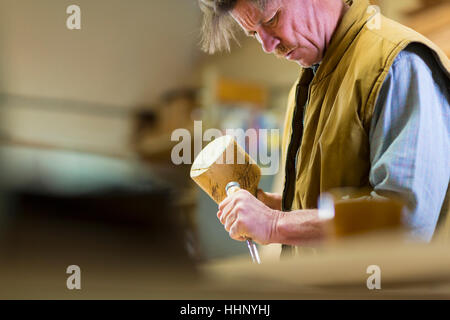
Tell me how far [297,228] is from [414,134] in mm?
224

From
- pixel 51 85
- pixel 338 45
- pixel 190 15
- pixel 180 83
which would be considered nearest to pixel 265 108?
pixel 180 83

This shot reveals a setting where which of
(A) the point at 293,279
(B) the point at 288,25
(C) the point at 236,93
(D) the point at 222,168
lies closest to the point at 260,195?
(D) the point at 222,168

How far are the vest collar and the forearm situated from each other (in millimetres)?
280

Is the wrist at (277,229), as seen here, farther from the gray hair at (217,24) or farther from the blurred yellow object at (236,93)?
the blurred yellow object at (236,93)

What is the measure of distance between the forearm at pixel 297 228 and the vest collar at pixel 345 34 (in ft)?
0.92

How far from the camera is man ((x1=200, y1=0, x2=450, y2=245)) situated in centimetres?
76

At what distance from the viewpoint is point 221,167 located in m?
0.98

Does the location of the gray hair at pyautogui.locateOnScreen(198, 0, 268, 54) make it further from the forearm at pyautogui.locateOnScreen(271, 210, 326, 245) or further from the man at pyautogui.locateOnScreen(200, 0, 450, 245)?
the forearm at pyautogui.locateOnScreen(271, 210, 326, 245)

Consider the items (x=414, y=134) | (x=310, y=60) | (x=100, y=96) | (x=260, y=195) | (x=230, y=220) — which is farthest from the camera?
(x=100, y=96)

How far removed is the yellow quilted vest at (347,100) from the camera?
2.72 ft

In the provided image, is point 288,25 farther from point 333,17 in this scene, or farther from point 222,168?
point 222,168
